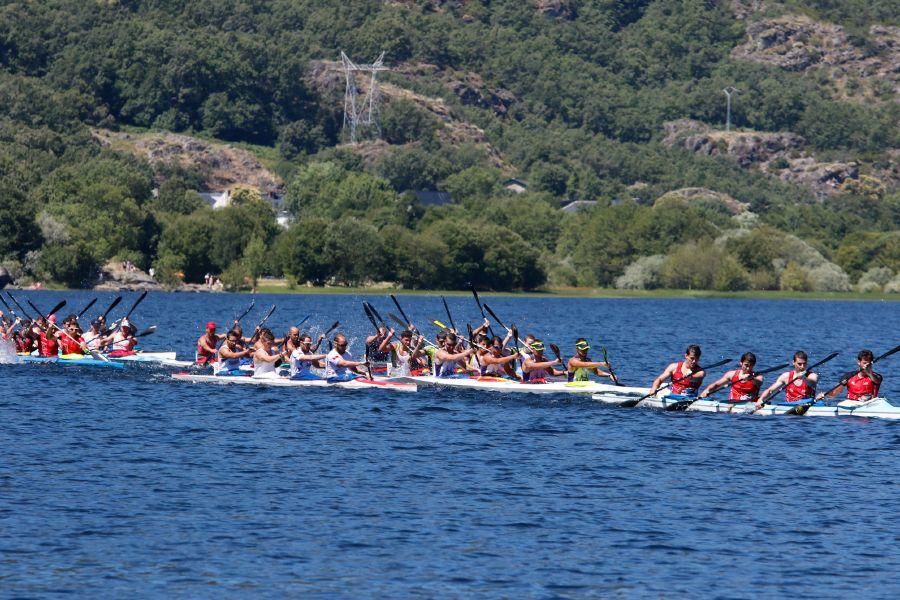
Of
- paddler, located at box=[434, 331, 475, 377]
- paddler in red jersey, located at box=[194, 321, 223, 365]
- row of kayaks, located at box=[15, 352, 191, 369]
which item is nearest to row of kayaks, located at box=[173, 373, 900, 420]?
paddler, located at box=[434, 331, 475, 377]

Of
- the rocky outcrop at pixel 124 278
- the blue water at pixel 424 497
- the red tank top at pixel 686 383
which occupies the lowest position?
the blue water at pixel 424 497

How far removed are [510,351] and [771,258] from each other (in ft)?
313

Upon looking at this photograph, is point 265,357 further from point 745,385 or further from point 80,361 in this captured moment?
→ point 745,385

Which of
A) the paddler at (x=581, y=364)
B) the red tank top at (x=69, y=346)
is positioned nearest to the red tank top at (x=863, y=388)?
the paddler at (x=581, y=364)

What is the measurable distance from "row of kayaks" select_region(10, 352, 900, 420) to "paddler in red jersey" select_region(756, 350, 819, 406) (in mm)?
226

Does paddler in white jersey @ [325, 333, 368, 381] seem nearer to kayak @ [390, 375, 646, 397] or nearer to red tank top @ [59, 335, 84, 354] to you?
kayak @ [390, 375, 646, 397]

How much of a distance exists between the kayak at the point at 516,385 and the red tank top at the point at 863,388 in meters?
5.05

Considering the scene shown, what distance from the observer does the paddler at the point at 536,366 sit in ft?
136

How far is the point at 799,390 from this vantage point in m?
37.8

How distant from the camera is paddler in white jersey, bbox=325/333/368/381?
138 feet

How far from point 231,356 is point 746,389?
548 inches

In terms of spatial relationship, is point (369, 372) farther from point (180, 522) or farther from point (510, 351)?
point (180, 522)

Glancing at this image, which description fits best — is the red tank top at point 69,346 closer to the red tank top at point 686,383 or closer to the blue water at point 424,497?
the blue water at point 424,497

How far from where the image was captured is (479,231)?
128m
